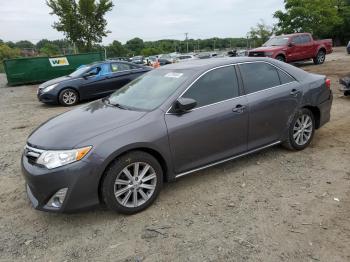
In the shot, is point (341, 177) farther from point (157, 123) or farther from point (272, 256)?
point (157, 123)

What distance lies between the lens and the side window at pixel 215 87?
4.15 meters

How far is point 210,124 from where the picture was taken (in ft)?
13.5

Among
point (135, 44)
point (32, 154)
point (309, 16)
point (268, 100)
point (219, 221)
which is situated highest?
point (309, 16)

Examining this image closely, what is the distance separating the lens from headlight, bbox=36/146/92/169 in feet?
11.0

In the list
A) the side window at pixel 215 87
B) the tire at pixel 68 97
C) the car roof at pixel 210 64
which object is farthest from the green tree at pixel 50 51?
the side window at pixel 215 87

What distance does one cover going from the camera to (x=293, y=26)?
37219 millimetres

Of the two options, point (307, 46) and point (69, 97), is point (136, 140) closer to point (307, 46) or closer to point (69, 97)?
point (69, 97)

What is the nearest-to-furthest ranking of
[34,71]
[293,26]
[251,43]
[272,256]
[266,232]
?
1. [272,256]
2. [266,232]
3. [34,71]
4. [293,26]
5. [251,43]

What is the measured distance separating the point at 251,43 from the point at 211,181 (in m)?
56.0

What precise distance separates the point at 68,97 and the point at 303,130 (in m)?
8.23

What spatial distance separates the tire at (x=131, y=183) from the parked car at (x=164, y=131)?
1cm

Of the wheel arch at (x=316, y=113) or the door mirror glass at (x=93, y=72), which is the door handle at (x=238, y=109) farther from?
the door mirror glass at (x=93, y=72)

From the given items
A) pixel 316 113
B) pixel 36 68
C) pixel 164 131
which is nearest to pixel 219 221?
pixel 164 131


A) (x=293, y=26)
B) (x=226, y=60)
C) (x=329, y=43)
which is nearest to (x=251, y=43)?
(x=293, y=26)
